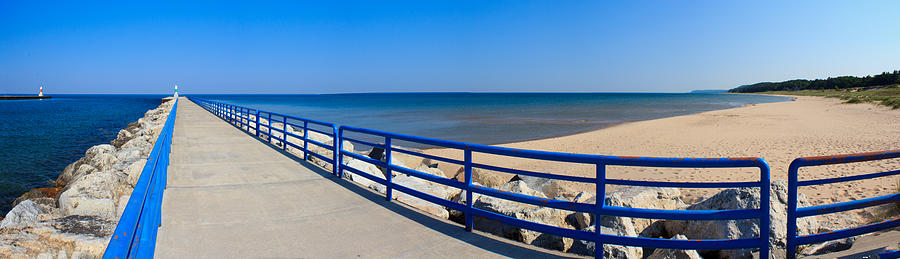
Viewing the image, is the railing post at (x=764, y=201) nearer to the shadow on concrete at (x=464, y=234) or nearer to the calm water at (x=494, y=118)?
the shadow on concrete at (x=464, y=234)

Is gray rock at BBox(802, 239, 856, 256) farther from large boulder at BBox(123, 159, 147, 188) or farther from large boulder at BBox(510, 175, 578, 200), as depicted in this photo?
large boulder at BBox(123, 159, 147, 188)

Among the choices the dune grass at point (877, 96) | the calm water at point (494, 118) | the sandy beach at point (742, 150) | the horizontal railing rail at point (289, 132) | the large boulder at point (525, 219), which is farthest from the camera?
the dune grass at point (877, 96)

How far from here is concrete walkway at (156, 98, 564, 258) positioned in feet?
12.9

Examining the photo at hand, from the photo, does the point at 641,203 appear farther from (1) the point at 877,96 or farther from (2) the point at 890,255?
(1) the point at 877,96

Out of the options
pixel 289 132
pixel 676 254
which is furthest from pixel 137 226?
pixel 289 132

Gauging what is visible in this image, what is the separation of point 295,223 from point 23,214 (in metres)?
3.94

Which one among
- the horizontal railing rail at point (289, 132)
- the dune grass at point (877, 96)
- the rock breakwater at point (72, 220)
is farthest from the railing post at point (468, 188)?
the dune grass at point (877, 96)

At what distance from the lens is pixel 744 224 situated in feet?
14.7

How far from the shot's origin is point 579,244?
4.49 meters

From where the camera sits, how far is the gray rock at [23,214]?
5352 millimetres

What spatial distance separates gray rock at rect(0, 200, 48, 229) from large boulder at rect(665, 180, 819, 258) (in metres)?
7.60

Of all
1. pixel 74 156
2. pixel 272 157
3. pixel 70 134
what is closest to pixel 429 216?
pixel 272 157

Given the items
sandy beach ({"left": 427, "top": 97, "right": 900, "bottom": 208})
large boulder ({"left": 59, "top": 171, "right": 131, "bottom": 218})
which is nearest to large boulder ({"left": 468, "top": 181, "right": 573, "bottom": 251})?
sandy beach ({"left": 427, "top": 97, "right": 900, "bottom": 208})

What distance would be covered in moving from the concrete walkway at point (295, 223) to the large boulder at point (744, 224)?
6.44 ft
